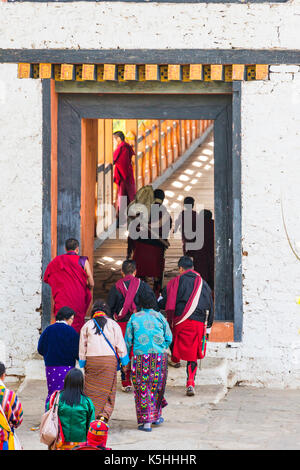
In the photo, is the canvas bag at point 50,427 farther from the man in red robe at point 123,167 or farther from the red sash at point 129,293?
the man in red robe at point 123,167

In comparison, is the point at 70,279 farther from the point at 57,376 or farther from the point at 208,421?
the point at 208,421

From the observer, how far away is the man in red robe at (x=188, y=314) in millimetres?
9641

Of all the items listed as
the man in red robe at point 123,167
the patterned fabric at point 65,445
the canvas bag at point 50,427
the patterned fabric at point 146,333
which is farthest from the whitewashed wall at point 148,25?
the patterned fabric at point 65,445

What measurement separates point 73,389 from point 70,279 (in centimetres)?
318

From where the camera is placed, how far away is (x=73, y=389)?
6793 millimetres

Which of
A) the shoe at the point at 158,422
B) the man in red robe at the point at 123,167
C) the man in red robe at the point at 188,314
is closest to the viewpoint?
the shoe at the point at 158,422

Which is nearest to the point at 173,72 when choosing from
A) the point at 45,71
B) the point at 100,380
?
the point at 45,71

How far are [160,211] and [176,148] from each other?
10.4 meters

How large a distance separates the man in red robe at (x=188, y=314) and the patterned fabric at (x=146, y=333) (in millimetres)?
842

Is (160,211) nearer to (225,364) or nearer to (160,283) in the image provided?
(160,283)

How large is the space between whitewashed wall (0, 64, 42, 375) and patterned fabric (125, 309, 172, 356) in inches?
83.8

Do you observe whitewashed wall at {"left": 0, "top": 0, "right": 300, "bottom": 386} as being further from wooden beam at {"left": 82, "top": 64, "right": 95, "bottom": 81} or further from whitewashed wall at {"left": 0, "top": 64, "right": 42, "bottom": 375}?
wooden beam at {"left": 82, "top": 64, "right": 95, "bottom": 81}

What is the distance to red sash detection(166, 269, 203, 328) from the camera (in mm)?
9641

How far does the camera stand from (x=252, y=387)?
10.6 m
